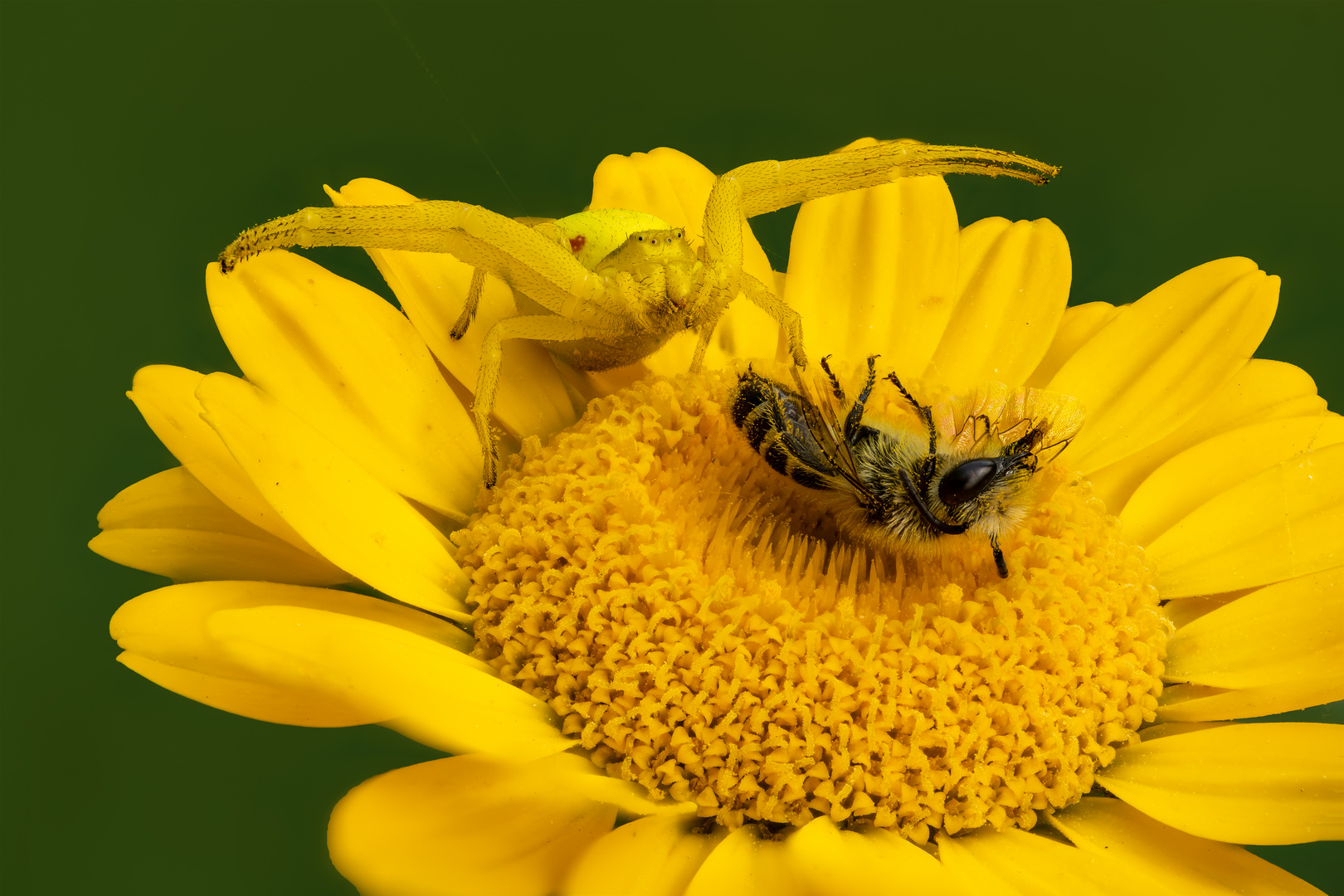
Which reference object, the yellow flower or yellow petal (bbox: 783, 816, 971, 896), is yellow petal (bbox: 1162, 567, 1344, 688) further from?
yellow petal (bbox: 783, 816, 971, 896)

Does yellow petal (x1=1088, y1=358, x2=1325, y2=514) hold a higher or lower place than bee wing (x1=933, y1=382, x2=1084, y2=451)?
higher

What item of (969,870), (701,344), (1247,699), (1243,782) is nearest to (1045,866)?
(969,870)

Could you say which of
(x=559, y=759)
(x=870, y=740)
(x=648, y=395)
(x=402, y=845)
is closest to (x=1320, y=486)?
(x=870, y=740)

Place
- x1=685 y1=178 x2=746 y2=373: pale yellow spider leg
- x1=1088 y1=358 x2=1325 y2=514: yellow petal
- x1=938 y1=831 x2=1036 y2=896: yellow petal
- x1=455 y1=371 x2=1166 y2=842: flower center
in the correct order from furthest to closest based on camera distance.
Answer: x1=1088 y1=358 x2=1325 y2=514: yellow petal
x1=685 y1=178 x2=746 y2=373: pale yellow spider leg
x1=455 y1=371 x2=1166 y2=842: flower center
x1=938 y1=831 x2=1036 y2=896: yellow petal

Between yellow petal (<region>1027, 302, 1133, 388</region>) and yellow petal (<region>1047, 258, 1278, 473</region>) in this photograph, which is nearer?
yellow petal (<region>1047, 258, 1278, 473</region>)

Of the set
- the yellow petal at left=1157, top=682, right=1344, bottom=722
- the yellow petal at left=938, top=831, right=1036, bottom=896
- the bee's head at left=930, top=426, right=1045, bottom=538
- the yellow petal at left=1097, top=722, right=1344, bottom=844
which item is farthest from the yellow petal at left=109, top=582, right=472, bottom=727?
the yellow petal at left=1157, top=682, right=1344, bottom=722

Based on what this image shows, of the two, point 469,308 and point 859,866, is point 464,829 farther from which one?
point 469,308

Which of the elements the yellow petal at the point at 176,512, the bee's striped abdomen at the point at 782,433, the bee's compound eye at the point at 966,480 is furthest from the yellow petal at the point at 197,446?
the bee's compound eye at the point at 966,480
